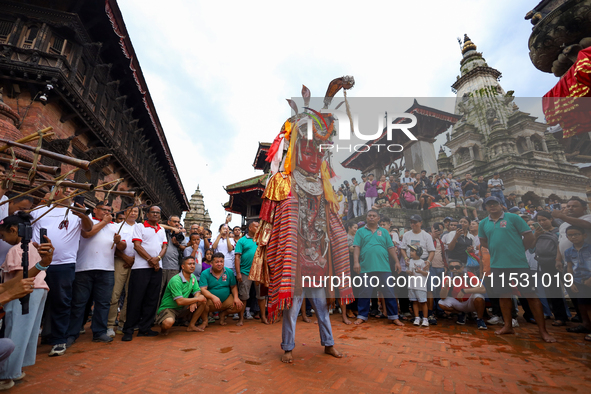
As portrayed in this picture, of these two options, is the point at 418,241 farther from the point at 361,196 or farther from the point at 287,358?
the point at 287,358

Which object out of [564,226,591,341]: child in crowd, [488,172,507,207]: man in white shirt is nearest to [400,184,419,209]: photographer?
[488,172,507,207]: man in white shirt

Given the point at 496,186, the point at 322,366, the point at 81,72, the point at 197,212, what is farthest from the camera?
the point at 197,212

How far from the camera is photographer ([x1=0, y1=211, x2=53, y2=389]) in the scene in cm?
230

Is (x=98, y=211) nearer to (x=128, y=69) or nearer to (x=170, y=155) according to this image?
(x=128, y=69)

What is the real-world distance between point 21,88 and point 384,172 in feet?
39.2

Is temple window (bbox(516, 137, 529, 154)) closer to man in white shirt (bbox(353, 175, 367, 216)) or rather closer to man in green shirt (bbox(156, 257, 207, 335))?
man in white shirt (bbox(353, 175, 367, 216))

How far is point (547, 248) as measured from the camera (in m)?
4.61

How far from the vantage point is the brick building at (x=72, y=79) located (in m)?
8.57

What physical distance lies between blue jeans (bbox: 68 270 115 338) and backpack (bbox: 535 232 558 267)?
23.2 feet

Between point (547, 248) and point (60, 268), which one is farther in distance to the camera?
point (547, 248)

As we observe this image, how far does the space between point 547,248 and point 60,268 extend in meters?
7.47

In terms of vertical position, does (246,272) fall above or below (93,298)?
above

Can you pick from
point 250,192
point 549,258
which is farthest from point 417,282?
point 250,192

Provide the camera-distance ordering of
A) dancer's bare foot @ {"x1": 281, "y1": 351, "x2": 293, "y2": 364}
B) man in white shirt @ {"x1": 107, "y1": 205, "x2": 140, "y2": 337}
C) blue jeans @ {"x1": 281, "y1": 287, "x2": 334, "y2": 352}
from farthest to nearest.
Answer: man in white shirt @ {"x1": 107, "y1": 205, "x2": 140, "y2": 337} → blue jeans @ {"x1": 281, "y1": 287, "x2": 334, "y2": 352} → dancer's bare foot @ {"x1": 281, "y1": 351, "x2": 293, "y2": 364}
